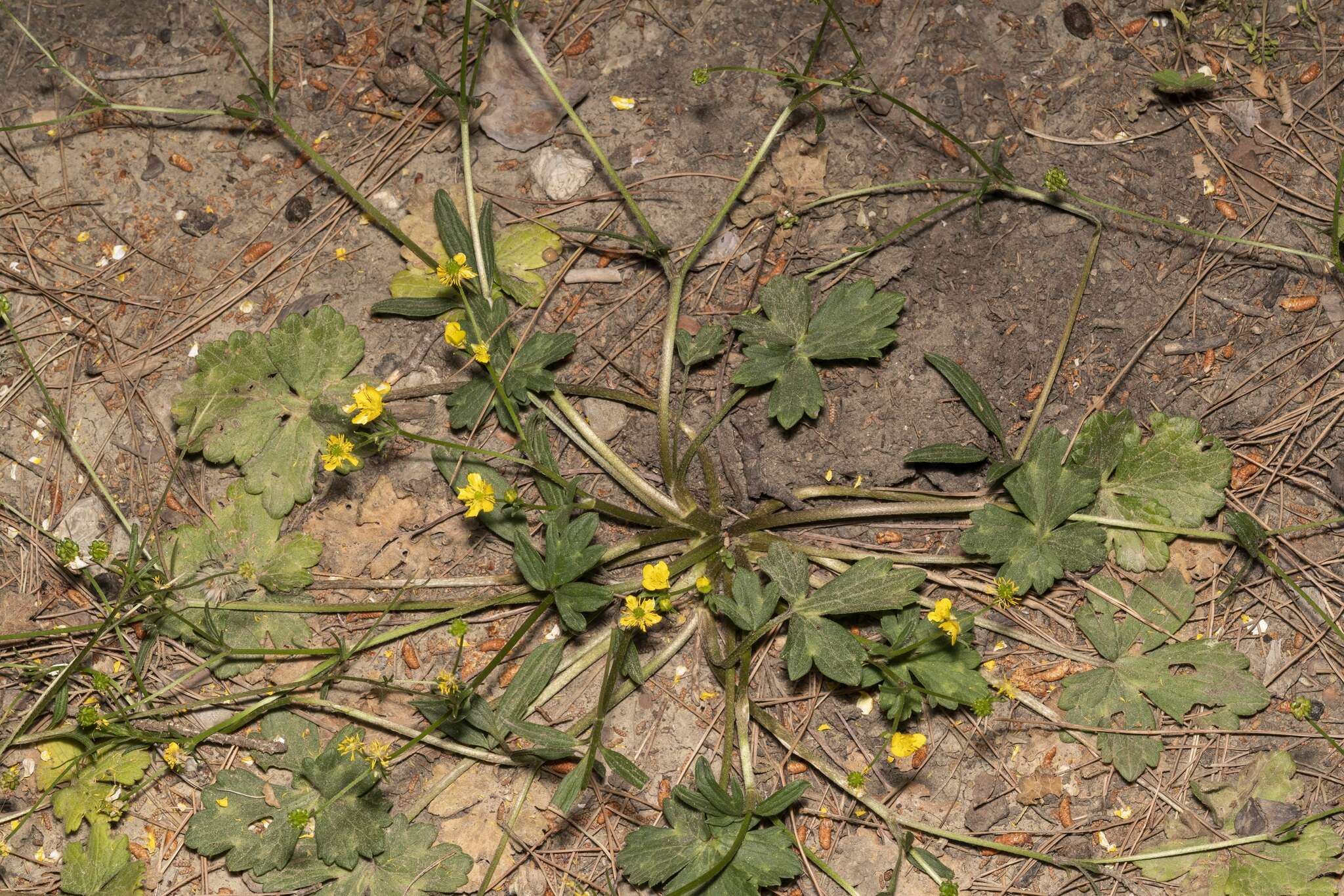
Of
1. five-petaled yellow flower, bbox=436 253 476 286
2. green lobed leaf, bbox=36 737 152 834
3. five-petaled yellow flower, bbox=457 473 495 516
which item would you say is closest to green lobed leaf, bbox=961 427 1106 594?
five-petaled yellow flower, bbox=457 473 495 516

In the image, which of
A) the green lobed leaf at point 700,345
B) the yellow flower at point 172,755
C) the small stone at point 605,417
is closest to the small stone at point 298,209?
the small stone at point 605,417

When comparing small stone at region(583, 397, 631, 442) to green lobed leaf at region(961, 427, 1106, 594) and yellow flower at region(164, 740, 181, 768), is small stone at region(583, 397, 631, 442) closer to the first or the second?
green lobed leaf at region(961, 427, 1106, 594)

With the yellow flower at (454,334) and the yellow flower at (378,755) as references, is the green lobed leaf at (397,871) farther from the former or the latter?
the yellow flower at (454,334)

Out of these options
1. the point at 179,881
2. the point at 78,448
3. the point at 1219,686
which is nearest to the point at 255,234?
the point at 78,448

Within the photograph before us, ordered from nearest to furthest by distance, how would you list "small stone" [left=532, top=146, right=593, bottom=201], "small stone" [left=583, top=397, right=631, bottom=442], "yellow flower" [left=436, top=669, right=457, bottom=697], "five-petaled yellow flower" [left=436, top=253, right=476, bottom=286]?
1. "yellow flower" [left=436, top=669, right=457, bottom=697]
2. "five-petaled yellow flower" [left=436, top=253, right=476, bottom=286]
3. "small stone" [left=583, top=397, right=631, bottom=442]
4. "small stone" [left=532, top=146, right=593, bottom=201]

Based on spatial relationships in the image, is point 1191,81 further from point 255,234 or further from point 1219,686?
point 255,234

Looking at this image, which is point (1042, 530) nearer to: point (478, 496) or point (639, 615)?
point (639, 615)
